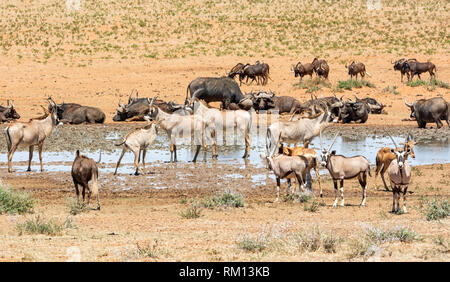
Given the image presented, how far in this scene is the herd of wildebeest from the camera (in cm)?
1312

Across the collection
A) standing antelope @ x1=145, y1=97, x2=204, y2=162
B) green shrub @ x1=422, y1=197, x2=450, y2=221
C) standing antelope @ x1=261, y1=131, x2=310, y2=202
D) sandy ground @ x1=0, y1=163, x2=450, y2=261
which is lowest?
sandy ground @ x1=0, y1=163, x2=450, y2=261

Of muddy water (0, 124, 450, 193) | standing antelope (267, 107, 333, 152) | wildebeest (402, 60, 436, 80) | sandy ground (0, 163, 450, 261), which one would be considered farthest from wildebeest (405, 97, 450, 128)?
wildebeest (402, 60, 436, 80)

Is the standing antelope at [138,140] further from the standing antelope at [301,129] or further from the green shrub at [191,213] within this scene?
the green shrub at [191,213]

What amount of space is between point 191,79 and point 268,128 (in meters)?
21.8

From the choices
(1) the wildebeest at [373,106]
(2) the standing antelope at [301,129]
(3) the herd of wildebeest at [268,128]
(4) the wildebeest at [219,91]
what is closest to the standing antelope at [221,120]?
(3) the herd of wildebeest at [268,128]

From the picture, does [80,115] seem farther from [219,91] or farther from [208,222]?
[208,222]

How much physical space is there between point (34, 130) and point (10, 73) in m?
23.8

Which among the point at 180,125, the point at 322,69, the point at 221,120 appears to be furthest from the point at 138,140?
the point at 322,69

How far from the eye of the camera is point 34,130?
1795 centimetres

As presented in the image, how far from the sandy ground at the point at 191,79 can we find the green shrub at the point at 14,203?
206mm

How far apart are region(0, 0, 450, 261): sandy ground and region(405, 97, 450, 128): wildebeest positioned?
0.44 metres

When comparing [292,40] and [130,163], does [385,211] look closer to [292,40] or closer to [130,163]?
[130,163]

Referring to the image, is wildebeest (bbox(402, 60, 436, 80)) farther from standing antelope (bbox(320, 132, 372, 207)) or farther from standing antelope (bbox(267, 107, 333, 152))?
standing antelope (bbox(320, 132, 372, 207))

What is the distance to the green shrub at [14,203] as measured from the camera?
12820 mm
